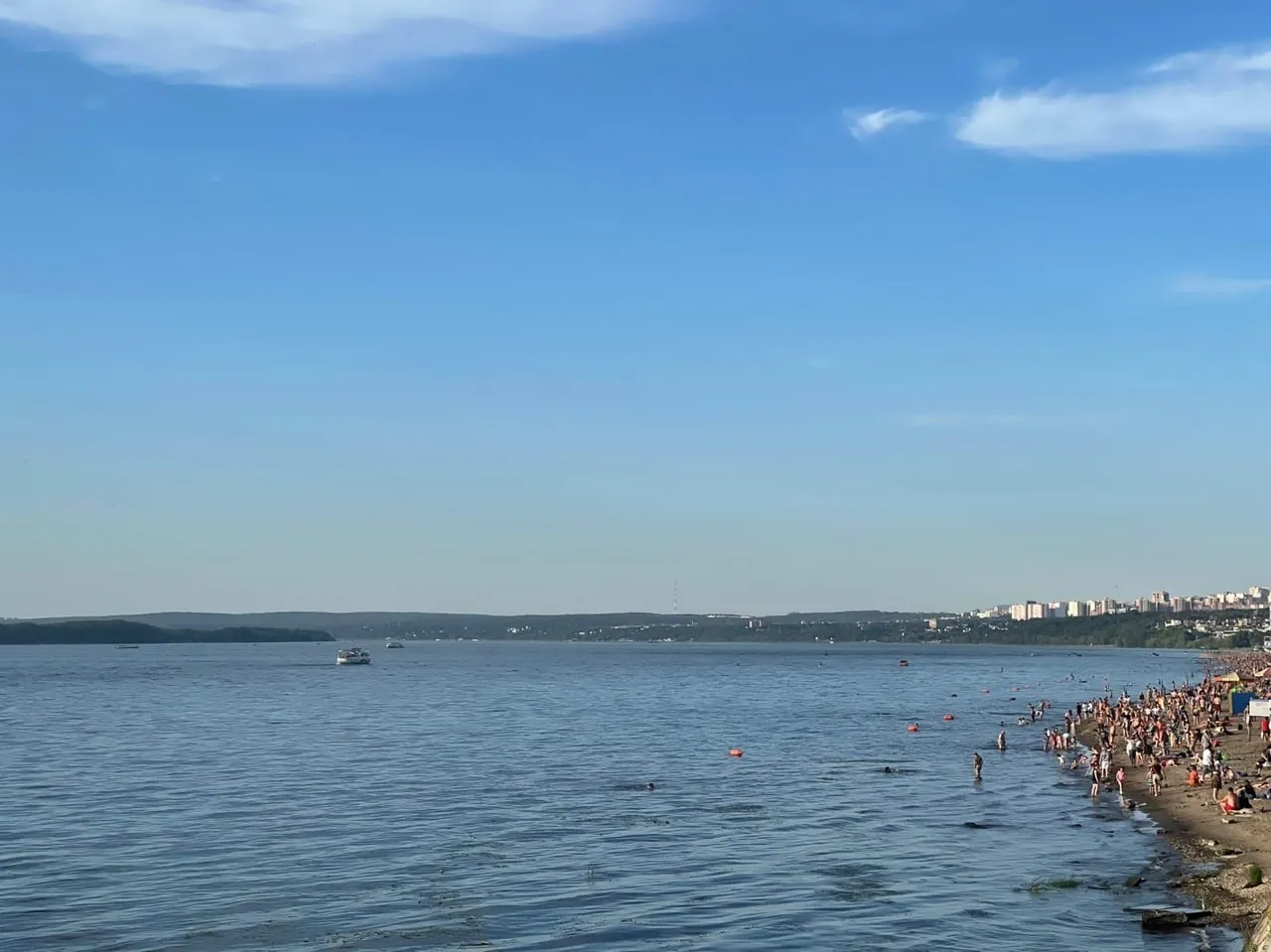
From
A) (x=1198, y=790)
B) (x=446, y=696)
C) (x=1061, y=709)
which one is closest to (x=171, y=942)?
(x=1198, y=790)

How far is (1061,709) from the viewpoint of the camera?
124500mm

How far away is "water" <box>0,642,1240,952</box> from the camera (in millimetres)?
34250

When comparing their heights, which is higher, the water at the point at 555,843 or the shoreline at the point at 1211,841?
the shoreline at the point at 1211,841

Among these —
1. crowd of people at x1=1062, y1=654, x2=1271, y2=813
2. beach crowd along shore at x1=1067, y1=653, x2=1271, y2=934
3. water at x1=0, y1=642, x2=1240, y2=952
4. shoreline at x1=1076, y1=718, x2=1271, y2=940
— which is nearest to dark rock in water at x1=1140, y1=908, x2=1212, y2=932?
shoreline at x1=1076, y1=718, x2=1271, y2=940

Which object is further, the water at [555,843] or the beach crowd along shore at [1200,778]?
the beach crowd along shore at [1200,778]

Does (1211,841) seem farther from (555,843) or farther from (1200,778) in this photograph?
(555,843)

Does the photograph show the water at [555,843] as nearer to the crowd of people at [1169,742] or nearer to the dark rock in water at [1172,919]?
the dark rock in water at [1172,919]

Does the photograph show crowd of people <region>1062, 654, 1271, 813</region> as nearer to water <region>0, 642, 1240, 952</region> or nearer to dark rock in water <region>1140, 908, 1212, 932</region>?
water <region>0, 642, 1240, 952</region>

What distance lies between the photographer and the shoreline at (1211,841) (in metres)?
34.2

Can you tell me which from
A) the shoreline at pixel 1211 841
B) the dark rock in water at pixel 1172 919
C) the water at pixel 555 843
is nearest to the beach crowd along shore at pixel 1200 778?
the shoreline at pixel 1211 841

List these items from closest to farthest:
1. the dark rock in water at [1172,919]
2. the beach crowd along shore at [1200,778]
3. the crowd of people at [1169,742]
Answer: the dark rock in water at [1172,919] < the beach crowd along shore at [1200,778] < the crowd of people at [1169,742]

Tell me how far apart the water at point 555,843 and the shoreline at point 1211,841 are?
121cm

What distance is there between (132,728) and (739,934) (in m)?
80.7

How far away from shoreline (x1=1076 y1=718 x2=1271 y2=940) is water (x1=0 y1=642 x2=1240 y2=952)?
1208 millimetres
